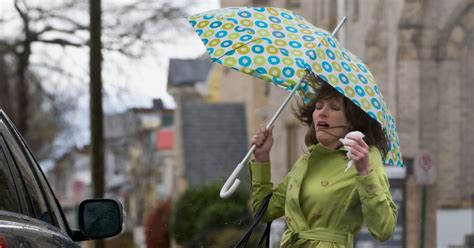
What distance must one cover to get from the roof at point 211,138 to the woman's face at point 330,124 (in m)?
39.7

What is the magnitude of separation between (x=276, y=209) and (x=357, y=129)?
0.52 m

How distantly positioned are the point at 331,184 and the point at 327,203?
85mm

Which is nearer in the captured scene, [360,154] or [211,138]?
[360,154]

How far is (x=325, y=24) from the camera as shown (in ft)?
113

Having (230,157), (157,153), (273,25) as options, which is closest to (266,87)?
(230,157)

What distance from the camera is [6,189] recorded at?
4652 millimetres

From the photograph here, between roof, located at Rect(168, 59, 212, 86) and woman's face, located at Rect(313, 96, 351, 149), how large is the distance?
59.0 metres

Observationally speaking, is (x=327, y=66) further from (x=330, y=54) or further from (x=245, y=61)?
(x=245, y=61)

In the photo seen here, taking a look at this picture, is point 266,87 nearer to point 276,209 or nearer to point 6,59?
point 6,59

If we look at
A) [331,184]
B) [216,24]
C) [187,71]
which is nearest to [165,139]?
[187,71]

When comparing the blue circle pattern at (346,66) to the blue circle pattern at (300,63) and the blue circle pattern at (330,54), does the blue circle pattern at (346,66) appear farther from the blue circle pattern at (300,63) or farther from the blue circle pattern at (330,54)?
the blue circle pattern at (300,63)

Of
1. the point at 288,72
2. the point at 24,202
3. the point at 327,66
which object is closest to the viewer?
the point at 24,202

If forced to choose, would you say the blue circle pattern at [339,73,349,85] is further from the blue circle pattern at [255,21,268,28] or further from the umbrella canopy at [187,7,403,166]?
the blue circle pattern at [255,21,268,28]

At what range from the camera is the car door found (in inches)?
159
